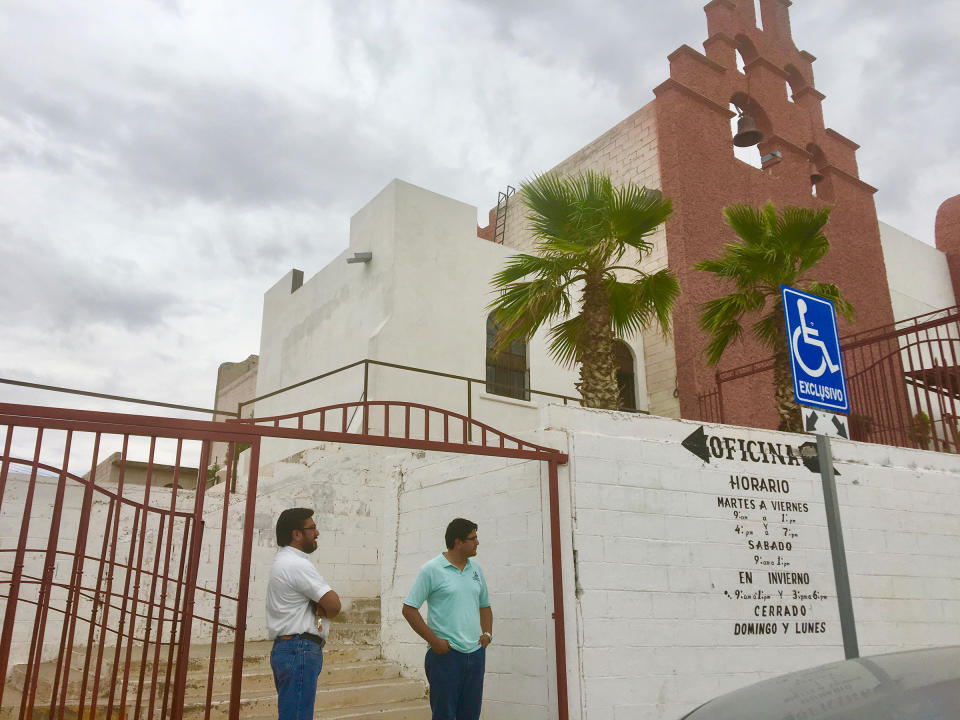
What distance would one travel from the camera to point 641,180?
1552cm

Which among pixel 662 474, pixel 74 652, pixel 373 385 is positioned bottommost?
pixel 74 652

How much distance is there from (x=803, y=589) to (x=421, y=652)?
3677mm

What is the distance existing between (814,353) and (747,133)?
40.0ft

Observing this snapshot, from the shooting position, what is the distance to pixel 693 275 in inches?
561

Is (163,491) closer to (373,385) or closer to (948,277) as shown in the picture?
(373,385)

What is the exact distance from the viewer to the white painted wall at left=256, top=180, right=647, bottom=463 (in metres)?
12.2

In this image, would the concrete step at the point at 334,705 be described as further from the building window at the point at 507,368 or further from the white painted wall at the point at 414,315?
the building window at the point at 507,368

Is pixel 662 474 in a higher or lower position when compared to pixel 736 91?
lower

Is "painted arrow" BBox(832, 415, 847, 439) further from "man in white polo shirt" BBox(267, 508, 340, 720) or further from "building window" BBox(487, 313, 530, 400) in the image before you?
"building window" BBox(487, 313, 530, 400)

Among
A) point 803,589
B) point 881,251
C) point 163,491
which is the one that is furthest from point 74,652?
point 881,251

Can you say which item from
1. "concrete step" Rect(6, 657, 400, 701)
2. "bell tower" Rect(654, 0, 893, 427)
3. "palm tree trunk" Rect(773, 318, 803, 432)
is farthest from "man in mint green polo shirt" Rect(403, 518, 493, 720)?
"bell tower" Rect(654, 0, 893, 427)

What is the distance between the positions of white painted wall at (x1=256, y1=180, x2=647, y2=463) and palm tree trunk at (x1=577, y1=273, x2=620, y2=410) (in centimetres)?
306

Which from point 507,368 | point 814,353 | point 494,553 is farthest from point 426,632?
point 507,368

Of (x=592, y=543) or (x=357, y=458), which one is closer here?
(x=592, y=543)
